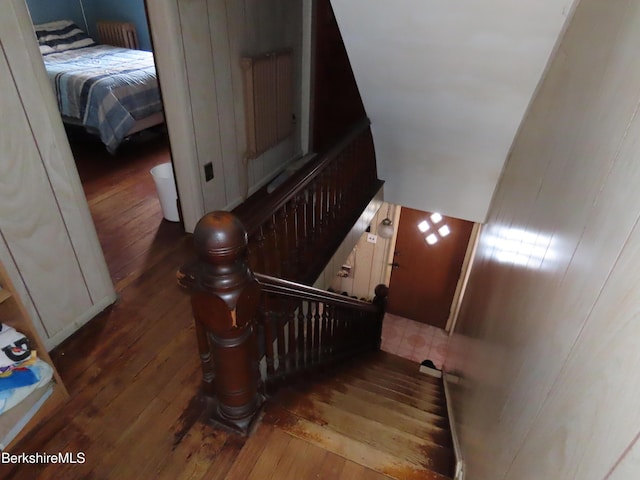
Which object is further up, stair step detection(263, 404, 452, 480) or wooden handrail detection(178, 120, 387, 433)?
wooden handrail detection(178, 120, 387, 433)

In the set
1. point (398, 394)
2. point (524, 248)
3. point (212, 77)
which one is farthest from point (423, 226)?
point (524, 248)

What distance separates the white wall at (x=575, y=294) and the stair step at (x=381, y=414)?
139 mm

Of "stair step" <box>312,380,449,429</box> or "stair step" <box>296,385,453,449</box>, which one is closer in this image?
"stair step" <box>296,385,453,449</box>

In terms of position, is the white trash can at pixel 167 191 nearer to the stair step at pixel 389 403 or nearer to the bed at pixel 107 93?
the bed at pixel 107 93

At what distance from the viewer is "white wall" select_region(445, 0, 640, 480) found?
722mm

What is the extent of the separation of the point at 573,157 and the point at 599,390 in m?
0.84

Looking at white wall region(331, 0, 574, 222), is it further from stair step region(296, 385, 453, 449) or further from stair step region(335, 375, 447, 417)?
stair step region(296, 385, 453, 449)

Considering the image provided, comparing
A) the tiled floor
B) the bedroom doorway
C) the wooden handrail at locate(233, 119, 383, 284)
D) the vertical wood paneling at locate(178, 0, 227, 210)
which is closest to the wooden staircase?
the wooden handrail at locate(233, 119, 383, 284)

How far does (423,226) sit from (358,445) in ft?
13.7

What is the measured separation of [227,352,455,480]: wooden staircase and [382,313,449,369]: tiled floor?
315 centimetres

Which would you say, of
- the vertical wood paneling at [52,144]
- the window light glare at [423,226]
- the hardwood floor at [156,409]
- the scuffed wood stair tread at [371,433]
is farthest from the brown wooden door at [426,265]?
the vertical wood paneling at [52,144]

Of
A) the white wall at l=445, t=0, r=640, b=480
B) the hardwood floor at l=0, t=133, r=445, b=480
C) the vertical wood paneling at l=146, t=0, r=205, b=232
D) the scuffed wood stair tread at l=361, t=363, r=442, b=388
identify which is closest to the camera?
the white wall at l=445, t=0, r=640, b=480

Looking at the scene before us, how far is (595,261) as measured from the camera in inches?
34.5

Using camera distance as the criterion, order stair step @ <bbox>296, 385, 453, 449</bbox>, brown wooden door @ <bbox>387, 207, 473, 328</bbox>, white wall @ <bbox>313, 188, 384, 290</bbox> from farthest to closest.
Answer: brown wooden door @ <bbox>387, 207, 473, 328</bbox> < white wall @ <bbox>313, 188, 384, 290</bbox> < stair step @ <bbox>296, 385, 453, 449</bbox>
